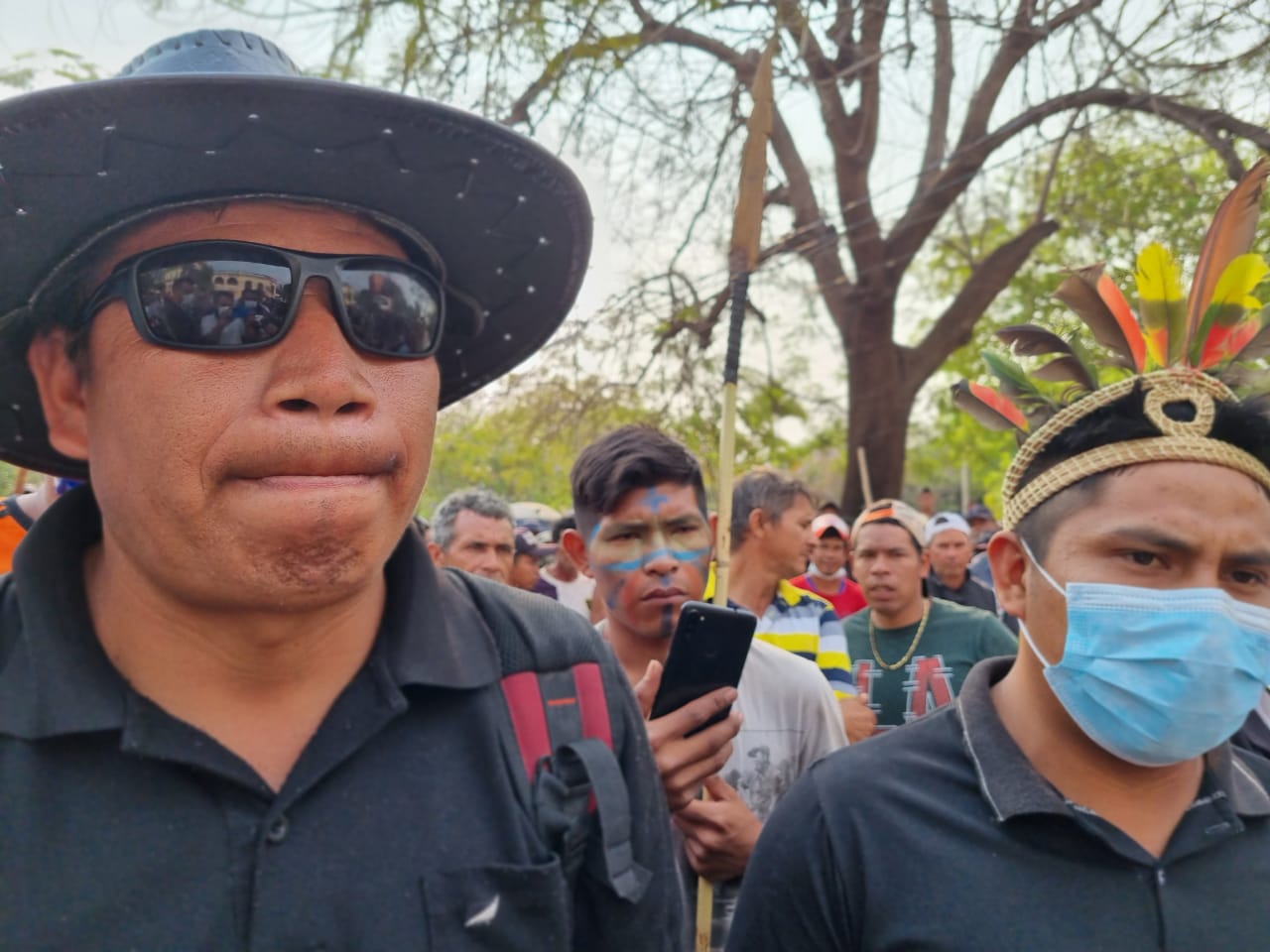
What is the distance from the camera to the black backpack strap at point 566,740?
1.43m

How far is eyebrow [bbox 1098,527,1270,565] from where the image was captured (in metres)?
1.84

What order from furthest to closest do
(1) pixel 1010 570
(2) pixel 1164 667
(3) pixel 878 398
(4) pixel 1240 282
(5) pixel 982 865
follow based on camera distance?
(3) pixel 878 398
(1) pixel 1010 570
(4) pixel 1240 282
(2) pixel 1164 667
(5) pixel 982 865

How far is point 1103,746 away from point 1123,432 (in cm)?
59

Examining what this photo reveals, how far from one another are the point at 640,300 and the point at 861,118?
3.38 meters

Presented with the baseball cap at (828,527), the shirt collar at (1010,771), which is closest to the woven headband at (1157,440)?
the shirt collar at (1010,771)

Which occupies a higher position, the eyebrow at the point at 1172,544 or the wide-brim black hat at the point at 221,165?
the wide-brim black hat at the point at 221,165

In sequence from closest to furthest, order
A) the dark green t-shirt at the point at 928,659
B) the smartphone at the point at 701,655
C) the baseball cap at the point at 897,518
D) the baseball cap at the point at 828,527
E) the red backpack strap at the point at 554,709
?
the red backpack strap at the point at 554,709 → the smartphone at the point at 701,655 → the dark green t-shirt at the point at 928,659 → the baseball cap at the point at 897,518 → the baseball cap at the point at 828,527

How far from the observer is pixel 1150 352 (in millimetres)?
2088

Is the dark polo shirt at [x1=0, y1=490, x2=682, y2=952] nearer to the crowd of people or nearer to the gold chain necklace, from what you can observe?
the crowd of people

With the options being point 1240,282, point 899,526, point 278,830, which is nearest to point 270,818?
point 278,830

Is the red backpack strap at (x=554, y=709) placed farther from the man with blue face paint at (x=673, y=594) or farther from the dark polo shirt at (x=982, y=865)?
the man with blue face paint at (x=673, y=594)

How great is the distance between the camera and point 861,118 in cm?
1034

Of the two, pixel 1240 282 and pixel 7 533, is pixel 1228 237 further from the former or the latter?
pixel 7 533

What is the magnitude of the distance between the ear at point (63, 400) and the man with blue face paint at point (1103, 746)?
4.57ft
